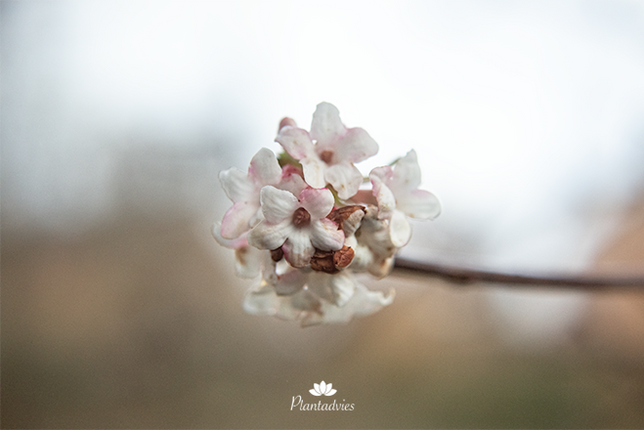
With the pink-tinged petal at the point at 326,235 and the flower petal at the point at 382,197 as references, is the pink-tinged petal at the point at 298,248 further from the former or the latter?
the flower petal at the point at 382,197

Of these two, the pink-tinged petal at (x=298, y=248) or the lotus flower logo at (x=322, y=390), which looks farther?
the lotus flower logo at (x=322, y=390)

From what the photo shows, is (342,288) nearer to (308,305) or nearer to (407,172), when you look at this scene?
(308,305)

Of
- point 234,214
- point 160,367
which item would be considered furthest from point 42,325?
point 234,214

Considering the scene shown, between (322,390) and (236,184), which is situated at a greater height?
(236,184)

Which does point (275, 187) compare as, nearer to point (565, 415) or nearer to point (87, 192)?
point (565, 415)

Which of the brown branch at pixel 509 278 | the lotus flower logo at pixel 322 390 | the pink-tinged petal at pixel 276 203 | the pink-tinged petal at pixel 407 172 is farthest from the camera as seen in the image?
the lotus flower logo at pixel 322 390

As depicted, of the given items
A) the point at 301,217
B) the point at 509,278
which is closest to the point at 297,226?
the point at 301,217

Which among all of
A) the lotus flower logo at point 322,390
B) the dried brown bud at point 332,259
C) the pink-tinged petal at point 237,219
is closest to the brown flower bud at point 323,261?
the dried brown bud at point 332,259

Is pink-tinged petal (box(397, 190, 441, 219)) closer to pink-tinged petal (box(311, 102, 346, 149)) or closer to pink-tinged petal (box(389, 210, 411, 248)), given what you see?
pink-tinged petal (box(389, 210, 411, 248))
